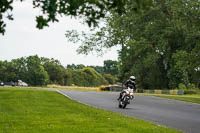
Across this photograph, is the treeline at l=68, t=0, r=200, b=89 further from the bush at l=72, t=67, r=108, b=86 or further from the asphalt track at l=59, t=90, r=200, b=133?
the bush at l=72, t=67, r=108, b=86

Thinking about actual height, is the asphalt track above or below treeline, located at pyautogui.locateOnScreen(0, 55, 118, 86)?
below

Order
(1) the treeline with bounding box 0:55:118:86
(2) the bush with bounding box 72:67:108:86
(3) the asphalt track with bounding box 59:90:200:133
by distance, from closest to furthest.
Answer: (3) the asphalt track with bounding box 59:90:200:133 < (1) the treeline with bounding box 0:55:118:86 < (2) the bush with bounding box 72:67:108:86

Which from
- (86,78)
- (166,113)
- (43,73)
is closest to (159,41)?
(166,113)

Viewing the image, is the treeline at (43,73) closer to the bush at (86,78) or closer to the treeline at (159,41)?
the bush at (86,78)

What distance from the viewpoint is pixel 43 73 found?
407 feet

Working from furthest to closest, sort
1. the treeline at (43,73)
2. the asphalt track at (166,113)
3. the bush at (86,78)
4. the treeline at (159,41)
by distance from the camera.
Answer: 1. the bush at (86,78)
2. the treeline at (43,73)
3. the treeline at (159,41)
4. the asphalt track at (166,113)

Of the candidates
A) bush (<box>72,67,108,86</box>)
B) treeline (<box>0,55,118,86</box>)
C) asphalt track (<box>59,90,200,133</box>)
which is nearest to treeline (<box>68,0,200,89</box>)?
asphalt track (<box>59,90,200,133</box>)

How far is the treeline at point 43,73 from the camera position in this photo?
416ft

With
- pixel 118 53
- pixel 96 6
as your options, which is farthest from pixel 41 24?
pixel 118 53

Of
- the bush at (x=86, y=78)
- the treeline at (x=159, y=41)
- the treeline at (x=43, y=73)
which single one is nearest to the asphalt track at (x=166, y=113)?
the treeline at (x=159, y=41)

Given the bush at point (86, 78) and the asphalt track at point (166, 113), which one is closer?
the asphalt track at point (166, 113)

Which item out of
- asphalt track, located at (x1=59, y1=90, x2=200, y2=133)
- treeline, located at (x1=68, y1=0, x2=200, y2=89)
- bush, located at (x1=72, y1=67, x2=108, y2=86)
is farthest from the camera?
bush, located at (x1=72, y1=67, x2=108, y2=86)

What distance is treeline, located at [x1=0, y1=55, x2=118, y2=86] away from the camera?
12694 centimetres

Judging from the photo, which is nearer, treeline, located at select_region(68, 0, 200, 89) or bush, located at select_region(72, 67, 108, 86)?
treeline, located at select_region(68, 0, 200, 89)
